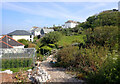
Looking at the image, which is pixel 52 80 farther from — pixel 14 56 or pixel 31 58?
pixel 14 56

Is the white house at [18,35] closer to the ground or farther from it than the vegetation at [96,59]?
farther from it

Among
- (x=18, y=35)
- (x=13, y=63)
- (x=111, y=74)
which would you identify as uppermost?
(x=18, y=35)

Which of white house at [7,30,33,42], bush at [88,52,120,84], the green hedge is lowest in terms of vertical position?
the green hedge

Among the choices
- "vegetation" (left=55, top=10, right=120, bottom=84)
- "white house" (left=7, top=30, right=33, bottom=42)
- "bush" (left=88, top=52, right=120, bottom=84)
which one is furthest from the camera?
"white house" (left=7, top=30, right=33, bottom=42)

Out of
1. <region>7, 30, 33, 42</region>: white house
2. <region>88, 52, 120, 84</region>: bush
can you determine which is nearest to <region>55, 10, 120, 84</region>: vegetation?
<region>88, 52, 120, 84</region>: bush

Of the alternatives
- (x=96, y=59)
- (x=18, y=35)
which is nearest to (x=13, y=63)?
(x=96, y=59)

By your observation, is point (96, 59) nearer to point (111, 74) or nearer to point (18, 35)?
point (111, 74)

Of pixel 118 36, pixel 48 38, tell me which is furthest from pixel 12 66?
pixel 48 38

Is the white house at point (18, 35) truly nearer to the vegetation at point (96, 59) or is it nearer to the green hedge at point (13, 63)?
the green hedge at point (13, 63)

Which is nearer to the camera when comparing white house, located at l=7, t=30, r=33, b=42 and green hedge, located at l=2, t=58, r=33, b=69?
green hedge, located at l=2, t=58, r=33, b=69

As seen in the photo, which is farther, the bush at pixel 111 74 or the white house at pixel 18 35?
the white house at pixel 18 35

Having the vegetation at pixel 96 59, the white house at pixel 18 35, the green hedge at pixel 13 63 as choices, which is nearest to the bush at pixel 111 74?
the vegetation at pixel 96 59

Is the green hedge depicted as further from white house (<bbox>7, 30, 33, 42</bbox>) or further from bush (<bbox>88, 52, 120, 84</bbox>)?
white house (<bbox>7, 30, 33, 42</bbox>)

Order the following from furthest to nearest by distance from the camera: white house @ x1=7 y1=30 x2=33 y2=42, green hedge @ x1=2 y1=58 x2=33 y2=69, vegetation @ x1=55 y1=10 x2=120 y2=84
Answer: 1. white house @ x1=7 y1=30 x2=33 y2=42
2. green hedge @ x1=2 y1=58 x2=33 y2=69
3. vegetation @ x1=55 y1=10 x2=120 y2=84
